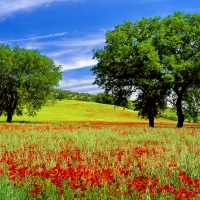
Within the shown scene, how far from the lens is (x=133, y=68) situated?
34.2 meters

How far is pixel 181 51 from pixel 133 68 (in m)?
6.37

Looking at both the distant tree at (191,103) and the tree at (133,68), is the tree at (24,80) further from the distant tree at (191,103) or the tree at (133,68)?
the distant tree at (191,103)

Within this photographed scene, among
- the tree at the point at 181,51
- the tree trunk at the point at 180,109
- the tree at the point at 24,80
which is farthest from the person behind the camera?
the tree at the point at 24,80

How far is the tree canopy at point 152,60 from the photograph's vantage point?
111ft

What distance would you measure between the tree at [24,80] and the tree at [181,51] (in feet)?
64.8

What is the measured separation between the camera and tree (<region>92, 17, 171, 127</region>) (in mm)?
34719

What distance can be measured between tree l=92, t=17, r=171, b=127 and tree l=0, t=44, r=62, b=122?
12794 millimetres

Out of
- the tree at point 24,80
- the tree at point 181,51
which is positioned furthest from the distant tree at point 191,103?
the tree at point 24,80

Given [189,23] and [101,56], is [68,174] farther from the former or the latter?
[189,23]

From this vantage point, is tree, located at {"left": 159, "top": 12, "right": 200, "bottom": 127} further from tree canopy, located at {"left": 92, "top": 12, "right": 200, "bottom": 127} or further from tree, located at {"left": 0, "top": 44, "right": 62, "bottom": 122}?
tree, located at {"left": 0, "top": 44, "right": 62, "bottom": 122}

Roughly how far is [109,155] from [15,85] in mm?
40169

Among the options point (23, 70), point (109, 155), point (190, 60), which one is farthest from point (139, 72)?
point (109, 155)

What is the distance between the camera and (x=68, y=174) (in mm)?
6203

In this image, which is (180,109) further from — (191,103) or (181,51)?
(181,51)
